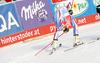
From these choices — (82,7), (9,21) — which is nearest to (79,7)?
(82,7)

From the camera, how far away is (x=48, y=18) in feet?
45.4

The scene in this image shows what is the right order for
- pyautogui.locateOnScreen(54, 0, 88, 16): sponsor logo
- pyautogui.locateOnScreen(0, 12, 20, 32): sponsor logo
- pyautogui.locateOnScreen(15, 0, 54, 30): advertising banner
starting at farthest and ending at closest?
pyautogui.locateOnScreen(54, 0, 88, 16): sponsor logo, pyautogui.locateOnScreen(15, 0, 54, 30): advertising banner, pyautogui.locateOnScreen(0, 12, 20, 32): sponsor logo

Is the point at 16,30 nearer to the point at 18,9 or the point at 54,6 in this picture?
the point at 18,9

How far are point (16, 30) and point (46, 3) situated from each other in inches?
93.2

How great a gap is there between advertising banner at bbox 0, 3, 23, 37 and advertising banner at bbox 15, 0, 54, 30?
279 millimetres

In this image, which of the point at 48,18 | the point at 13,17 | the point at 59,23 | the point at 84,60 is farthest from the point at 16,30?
the point at 84,60

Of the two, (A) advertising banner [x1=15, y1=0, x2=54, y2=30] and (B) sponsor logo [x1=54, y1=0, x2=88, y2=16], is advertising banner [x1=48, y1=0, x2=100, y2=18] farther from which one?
(A) advertising banner [x1=15, y1=0, x2=54, y2=30]

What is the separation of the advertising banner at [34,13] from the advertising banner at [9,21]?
0.91ft

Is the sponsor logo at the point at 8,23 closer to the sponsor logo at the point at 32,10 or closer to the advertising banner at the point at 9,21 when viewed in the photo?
the advertising banner at the point at 9,21

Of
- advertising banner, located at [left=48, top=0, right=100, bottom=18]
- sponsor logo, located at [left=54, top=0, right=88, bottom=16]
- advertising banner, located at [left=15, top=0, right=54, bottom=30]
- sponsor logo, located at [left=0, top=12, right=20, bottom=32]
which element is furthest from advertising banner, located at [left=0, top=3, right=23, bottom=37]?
sponsor logo, located at [left=54, top=0, right=88, bottom=16]

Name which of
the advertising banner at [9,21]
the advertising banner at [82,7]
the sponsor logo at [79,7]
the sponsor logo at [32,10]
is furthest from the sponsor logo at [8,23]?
the sponsor logo at [79,7]

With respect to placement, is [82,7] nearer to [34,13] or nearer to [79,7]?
[79,7]

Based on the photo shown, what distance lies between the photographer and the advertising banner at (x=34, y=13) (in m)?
13.1

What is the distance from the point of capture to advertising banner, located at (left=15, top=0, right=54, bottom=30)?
13086mm
